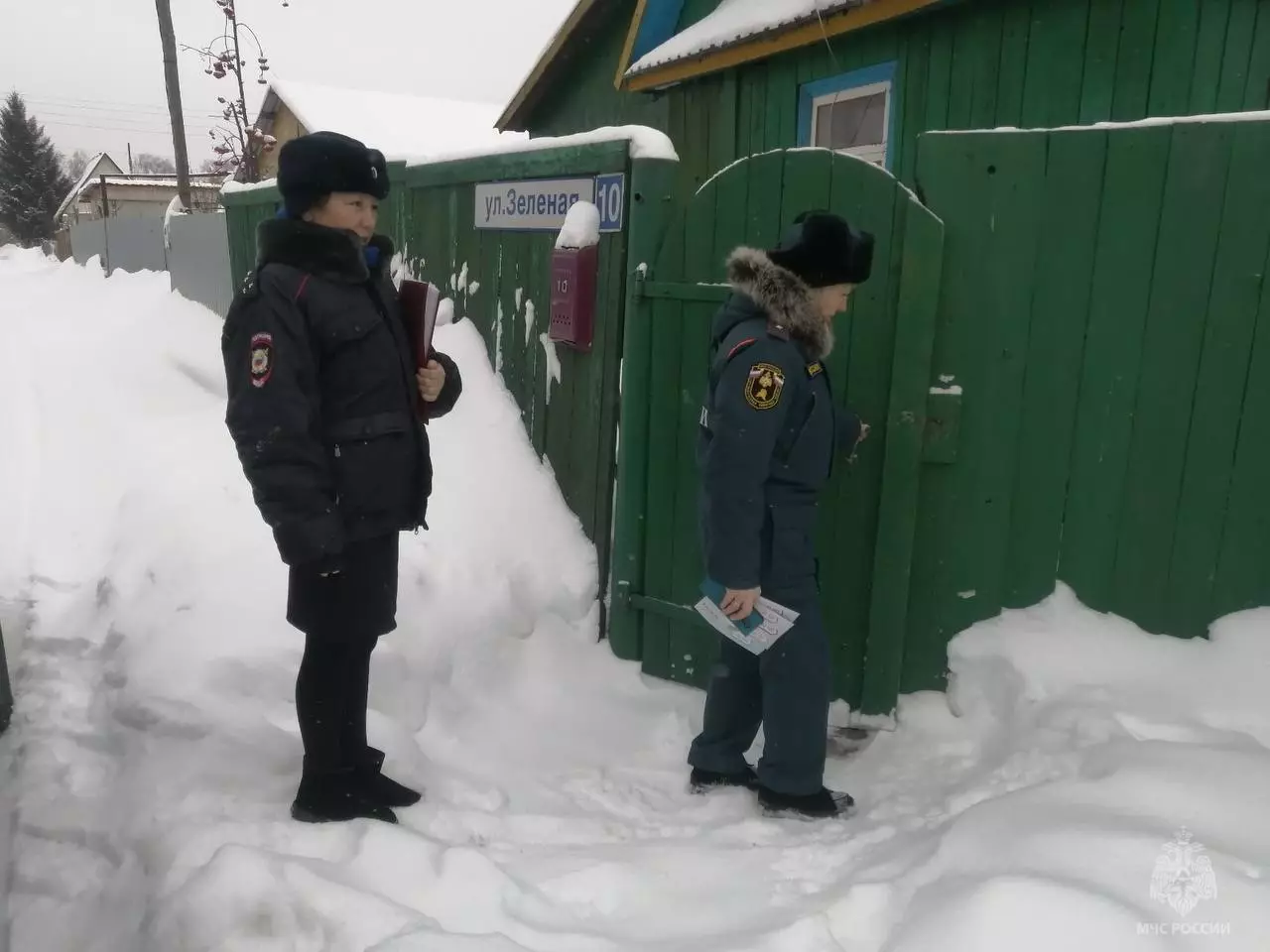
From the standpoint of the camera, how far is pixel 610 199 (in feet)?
11.9

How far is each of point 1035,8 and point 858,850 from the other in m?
4.33

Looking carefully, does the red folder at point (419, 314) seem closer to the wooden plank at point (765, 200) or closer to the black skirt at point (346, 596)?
the black skirt at point (346, 596)

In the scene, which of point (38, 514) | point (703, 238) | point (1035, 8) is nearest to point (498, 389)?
point (703, 238)

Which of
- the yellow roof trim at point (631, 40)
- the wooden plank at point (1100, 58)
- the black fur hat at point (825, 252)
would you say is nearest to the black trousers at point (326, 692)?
the black fur hat at point (825, 252)

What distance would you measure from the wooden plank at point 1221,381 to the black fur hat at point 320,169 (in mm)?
2298

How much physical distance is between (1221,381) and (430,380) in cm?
223

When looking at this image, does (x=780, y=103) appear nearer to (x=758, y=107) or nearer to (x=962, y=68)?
(x=758, y=107)

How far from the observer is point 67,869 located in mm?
2498

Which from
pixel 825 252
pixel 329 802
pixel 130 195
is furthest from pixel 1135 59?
pixel 130 195

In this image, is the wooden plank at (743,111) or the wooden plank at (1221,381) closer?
the wooden plank at (1221,381)

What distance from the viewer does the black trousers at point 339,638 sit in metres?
2.43

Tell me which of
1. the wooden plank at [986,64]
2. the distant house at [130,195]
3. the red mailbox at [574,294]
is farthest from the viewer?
the distant house at [130,195]

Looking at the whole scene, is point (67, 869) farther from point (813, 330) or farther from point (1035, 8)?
point (1035, 8)

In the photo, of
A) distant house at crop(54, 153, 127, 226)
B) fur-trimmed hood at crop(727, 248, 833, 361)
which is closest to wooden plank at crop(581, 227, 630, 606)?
fur-trimmed hood at crop(727, 248, 833, 361)
